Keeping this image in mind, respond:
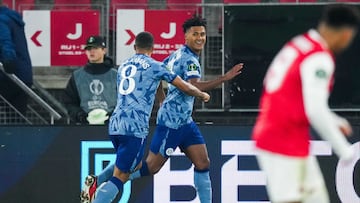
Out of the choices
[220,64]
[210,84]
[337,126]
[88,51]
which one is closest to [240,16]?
[220,64]

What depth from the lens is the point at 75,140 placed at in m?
11.1

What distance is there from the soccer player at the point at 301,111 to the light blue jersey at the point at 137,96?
3.17 m

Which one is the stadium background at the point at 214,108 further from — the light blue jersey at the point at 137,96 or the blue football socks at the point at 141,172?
the light blue jersey at the point at 137,96

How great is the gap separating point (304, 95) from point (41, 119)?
7668 millimetres

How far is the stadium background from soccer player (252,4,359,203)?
177 inches

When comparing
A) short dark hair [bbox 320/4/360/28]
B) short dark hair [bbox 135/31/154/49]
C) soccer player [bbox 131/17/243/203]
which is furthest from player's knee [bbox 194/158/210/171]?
short dark hair [bbox 320/4/360/28]

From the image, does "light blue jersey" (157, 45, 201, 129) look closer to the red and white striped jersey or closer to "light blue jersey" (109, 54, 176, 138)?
"light blue jersey" (109, 54, 176, 138)

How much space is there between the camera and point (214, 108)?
13.1 metres

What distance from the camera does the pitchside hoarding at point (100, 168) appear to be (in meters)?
11.0

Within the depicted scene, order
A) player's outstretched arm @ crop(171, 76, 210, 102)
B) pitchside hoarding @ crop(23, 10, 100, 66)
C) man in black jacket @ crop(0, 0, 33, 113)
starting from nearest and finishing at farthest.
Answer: player's outstretched arm @ crop(171, 76, 210, 102) → man in black jacket @ crop(0, 0, 33, 113) → pitchside hoarding @ crop(23, 10, 100, 66)

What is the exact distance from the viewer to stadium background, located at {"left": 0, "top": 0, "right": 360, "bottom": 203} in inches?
434

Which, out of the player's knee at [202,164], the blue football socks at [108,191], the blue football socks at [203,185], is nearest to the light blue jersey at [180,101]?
the player's knee at [202,164]

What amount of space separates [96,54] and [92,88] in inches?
16.4

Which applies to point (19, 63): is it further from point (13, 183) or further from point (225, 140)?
point (225, 140)
